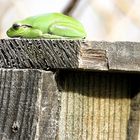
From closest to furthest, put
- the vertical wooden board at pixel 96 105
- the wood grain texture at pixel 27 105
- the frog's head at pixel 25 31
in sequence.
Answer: the wood grain texture at pixel 27 105 → the vertical wooden board at pixel 96 105 → the frog's head at pixel 25 31

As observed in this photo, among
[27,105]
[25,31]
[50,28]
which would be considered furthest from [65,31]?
[27,105]

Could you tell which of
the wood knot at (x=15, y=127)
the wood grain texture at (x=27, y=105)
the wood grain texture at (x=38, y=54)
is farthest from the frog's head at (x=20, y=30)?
the wood knot at (x=15, y=127)

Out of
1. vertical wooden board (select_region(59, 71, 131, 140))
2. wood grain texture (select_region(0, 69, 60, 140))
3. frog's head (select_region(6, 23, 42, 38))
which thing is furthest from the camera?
frog's head (select_region(6, 23, 42, 38))

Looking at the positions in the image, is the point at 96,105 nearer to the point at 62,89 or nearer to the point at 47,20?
the point at 62,89

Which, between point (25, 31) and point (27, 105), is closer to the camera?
point (27, 105)

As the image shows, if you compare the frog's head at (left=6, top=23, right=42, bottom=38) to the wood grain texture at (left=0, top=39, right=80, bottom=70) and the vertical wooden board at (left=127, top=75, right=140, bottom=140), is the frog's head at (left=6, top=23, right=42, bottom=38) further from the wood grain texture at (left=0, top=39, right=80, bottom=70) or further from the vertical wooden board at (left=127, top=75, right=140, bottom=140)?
the vertical wooden board at (left=127, top=75, right=140, bottom=140)

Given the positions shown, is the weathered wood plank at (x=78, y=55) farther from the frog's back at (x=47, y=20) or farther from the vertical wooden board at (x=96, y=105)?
the frog's back at (x=47, y=20)

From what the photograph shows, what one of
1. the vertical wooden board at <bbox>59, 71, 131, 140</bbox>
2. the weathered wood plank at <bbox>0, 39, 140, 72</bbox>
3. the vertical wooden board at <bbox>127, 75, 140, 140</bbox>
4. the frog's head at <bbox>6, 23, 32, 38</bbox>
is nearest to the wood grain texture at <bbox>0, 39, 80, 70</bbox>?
the weathered wood plank at <bbox>0, 39, 140, 72</bbox>
